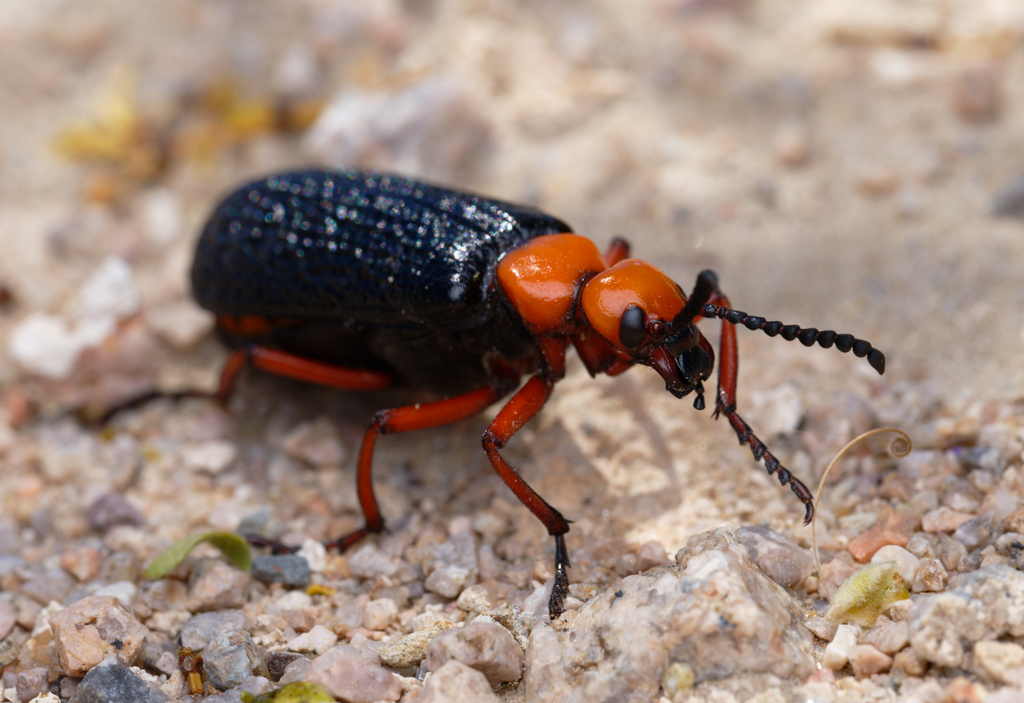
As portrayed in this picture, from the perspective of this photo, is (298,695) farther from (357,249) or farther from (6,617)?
(357,249)

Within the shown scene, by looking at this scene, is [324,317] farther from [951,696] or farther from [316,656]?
[951,696]

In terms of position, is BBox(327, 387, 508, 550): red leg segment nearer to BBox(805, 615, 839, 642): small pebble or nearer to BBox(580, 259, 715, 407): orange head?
BBox(580, 259, 715, 407): orange head

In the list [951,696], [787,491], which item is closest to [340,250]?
[787,491]

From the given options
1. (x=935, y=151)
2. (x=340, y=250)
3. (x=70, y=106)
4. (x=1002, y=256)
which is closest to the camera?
(x=340, y=250)

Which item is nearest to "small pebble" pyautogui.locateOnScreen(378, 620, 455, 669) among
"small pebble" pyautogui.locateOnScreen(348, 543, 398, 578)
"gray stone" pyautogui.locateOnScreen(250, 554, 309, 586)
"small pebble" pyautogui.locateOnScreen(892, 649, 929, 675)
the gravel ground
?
the gravel ground

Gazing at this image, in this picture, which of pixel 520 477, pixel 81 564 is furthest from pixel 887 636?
pixel 81 564

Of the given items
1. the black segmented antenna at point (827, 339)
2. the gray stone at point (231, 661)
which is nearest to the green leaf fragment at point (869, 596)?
the black segmented antenna at point (827, 339)

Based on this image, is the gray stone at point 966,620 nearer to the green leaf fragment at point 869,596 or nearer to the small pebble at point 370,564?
the green leaf fragment at point 869,596
